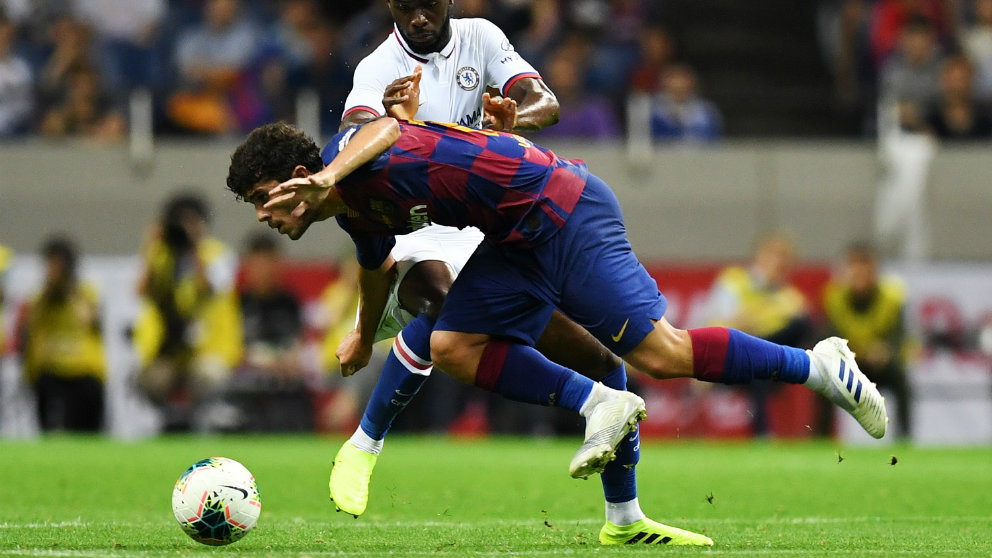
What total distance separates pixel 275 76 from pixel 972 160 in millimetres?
7222

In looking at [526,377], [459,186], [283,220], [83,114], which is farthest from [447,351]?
[83,114]

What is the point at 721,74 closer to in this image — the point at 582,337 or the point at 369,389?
the point at 369,389

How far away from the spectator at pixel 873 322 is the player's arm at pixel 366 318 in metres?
8.00

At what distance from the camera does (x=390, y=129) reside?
593 centimetres

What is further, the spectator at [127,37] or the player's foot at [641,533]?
the spectator at [127,37]

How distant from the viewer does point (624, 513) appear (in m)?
6.61

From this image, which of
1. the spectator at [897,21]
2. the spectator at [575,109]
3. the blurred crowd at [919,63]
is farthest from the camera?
the spectator at [897,21]

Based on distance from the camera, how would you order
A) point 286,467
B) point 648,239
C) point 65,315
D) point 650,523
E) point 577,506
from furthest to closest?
point 648,239
point 65,315
point 286,467
point 577,506
point 650,523

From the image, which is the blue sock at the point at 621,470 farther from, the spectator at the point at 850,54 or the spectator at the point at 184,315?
the spectator at the point at 850,54

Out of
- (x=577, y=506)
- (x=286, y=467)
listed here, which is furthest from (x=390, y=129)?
(x=286, y=467)

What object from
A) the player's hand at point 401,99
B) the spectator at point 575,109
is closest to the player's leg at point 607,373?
the player's hand at point 401,99

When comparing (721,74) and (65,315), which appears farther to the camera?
(721,74)

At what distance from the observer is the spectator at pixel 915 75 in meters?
16.3

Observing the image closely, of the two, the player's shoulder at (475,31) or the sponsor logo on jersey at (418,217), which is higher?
the player's shoulder at (475,31)
